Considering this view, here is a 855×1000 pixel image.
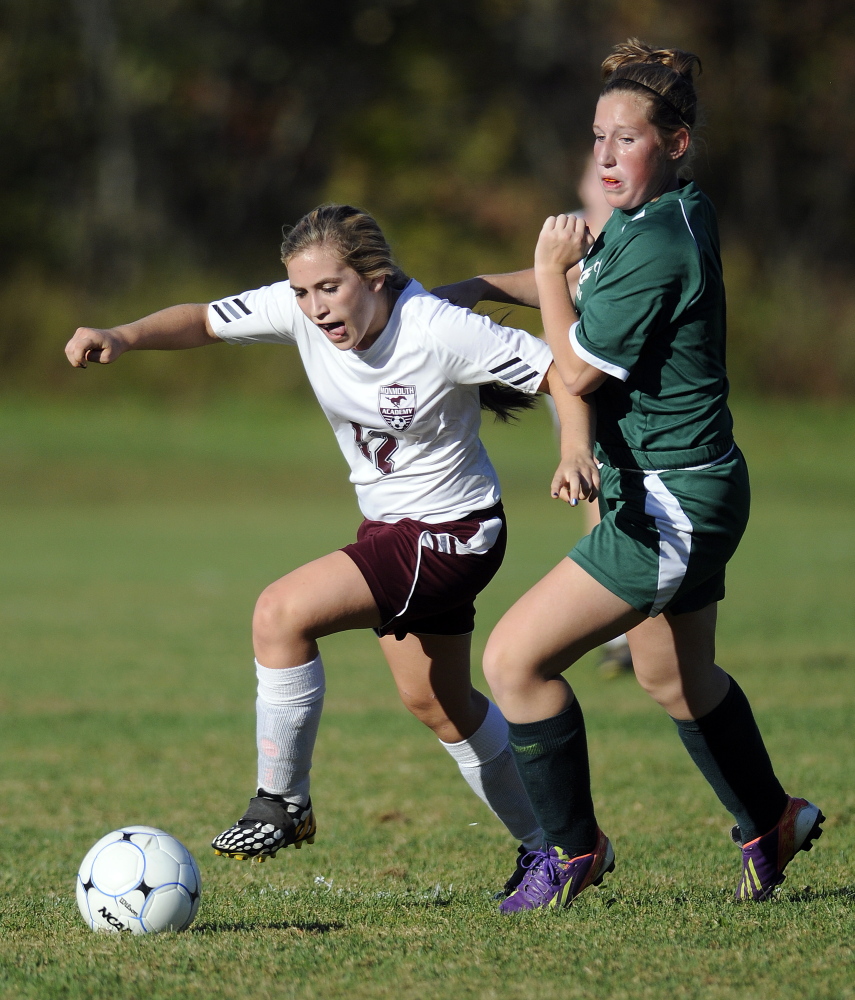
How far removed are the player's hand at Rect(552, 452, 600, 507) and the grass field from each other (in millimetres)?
1059

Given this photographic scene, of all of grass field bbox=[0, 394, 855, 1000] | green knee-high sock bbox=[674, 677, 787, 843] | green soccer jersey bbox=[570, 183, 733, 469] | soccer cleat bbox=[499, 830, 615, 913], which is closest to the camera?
grass field bbox=[0, 394, 855, 1000]

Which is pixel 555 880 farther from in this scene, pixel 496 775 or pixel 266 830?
pixel 266 830

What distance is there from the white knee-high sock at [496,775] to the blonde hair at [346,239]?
4.67ft

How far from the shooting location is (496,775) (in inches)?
165

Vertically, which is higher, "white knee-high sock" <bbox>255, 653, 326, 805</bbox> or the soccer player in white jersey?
the soccer player in white jersey

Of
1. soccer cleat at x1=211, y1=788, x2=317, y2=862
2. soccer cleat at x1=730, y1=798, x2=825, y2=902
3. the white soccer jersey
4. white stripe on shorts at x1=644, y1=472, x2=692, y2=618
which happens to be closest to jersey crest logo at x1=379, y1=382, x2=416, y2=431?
the white soccer jersey

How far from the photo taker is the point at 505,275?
161 inches

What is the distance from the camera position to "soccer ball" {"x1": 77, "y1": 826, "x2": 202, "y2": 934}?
3506 mm

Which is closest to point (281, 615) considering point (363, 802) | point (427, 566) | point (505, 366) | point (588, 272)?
point (427, 566)

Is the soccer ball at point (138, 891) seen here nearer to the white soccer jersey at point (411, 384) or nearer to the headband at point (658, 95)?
the white soccer jersey at point (411, 384)

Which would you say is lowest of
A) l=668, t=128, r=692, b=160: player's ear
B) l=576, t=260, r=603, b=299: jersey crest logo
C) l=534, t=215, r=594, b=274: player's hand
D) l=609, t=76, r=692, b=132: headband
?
l=576, t=260, r=603, b=299: jersey crest logo

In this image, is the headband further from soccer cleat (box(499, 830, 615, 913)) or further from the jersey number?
soccer cleat (box(499, 830, 615, 913))

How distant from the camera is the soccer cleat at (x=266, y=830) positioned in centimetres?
366

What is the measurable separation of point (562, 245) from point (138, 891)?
1.99m
